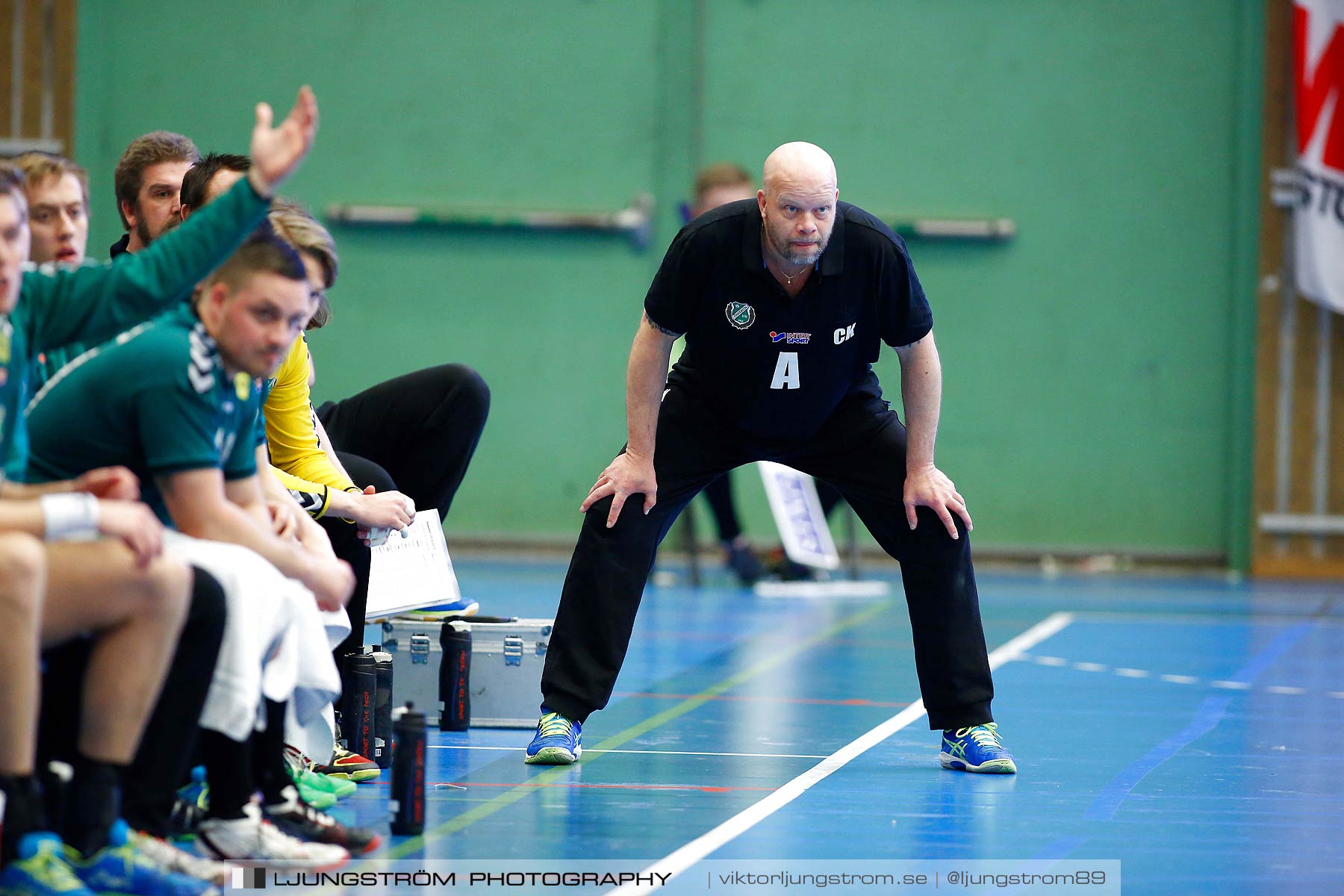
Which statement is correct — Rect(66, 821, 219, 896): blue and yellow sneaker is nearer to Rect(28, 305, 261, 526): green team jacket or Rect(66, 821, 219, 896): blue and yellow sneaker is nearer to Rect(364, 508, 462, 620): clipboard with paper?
Rect(28, 305, 261, 526): green team jacket

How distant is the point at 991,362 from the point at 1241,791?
729cm

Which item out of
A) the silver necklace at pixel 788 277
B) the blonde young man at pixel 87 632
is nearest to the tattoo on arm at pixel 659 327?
the silver necklace at pixel 788 277

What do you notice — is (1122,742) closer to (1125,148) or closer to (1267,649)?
(1267,649)

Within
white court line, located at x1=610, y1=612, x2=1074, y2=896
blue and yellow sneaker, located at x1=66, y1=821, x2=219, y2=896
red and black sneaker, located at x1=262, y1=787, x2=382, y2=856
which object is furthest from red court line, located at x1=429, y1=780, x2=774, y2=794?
blue and yellow sneaker, located at x1=66, y1=821, x2=219, y2=896

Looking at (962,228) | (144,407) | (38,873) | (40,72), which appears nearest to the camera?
(38,873)

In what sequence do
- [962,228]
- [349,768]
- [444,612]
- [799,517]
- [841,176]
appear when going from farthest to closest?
1. [841,176]
2. [962,228]
3. [799,517]
4. [444,612]
5. [349,768]

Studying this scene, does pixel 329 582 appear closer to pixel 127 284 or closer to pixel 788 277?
pixel 127 284

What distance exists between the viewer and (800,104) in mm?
11453

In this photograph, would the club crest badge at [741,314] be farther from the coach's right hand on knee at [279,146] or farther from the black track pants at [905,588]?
the coach's right hand on knee at [279,146]

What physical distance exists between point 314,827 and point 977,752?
1891mm

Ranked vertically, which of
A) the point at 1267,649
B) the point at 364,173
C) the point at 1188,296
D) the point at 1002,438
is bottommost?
the point at 1267,649

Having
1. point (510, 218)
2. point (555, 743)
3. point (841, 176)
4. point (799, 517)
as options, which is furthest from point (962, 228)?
point (555, 743)

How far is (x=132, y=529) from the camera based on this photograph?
295 centimetres

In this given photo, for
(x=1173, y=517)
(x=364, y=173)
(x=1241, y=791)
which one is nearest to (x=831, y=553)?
(x=1173, y=517)
